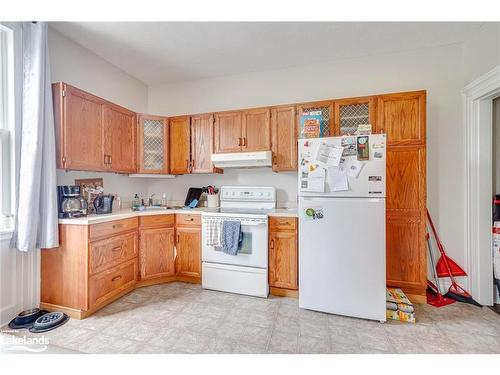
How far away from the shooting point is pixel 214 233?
259cm

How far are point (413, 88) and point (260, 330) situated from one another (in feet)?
9.97

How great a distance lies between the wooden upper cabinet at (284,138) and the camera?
268 cm

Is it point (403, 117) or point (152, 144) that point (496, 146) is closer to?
point (403, 117)

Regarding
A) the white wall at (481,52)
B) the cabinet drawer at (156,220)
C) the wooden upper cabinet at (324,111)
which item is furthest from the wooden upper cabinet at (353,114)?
the cabinet drawer at (156,220)

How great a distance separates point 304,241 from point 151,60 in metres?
2.81

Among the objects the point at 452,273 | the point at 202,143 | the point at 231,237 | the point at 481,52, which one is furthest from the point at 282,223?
the point at 481,52

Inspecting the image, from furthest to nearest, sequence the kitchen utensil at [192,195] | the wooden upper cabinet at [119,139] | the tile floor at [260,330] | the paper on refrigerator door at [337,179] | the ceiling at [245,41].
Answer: the kitchen utensil at [192,195] < the wooden upper cabinet at [119,139] < the ceiling at [245,41] < the paper on refrigerator door at [337,179] < the tile floor at [260,330]

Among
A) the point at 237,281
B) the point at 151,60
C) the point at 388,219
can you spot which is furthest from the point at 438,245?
the point at 151,60

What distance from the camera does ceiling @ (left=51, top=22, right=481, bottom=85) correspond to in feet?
7.23

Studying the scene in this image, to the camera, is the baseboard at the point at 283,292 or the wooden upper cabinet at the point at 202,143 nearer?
the baseboard at the point at 283,292

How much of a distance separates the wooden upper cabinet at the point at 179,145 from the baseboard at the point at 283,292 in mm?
1840

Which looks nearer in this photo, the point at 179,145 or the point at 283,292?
the point at 283,292

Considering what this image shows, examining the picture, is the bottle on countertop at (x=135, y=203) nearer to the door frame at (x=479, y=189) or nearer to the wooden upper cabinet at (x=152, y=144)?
the wooden upper cabinet at (x=152, y=144)

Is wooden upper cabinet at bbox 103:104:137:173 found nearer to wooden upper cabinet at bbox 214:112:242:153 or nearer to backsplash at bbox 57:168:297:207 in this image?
backsplash at bbox 57:168:297:207
